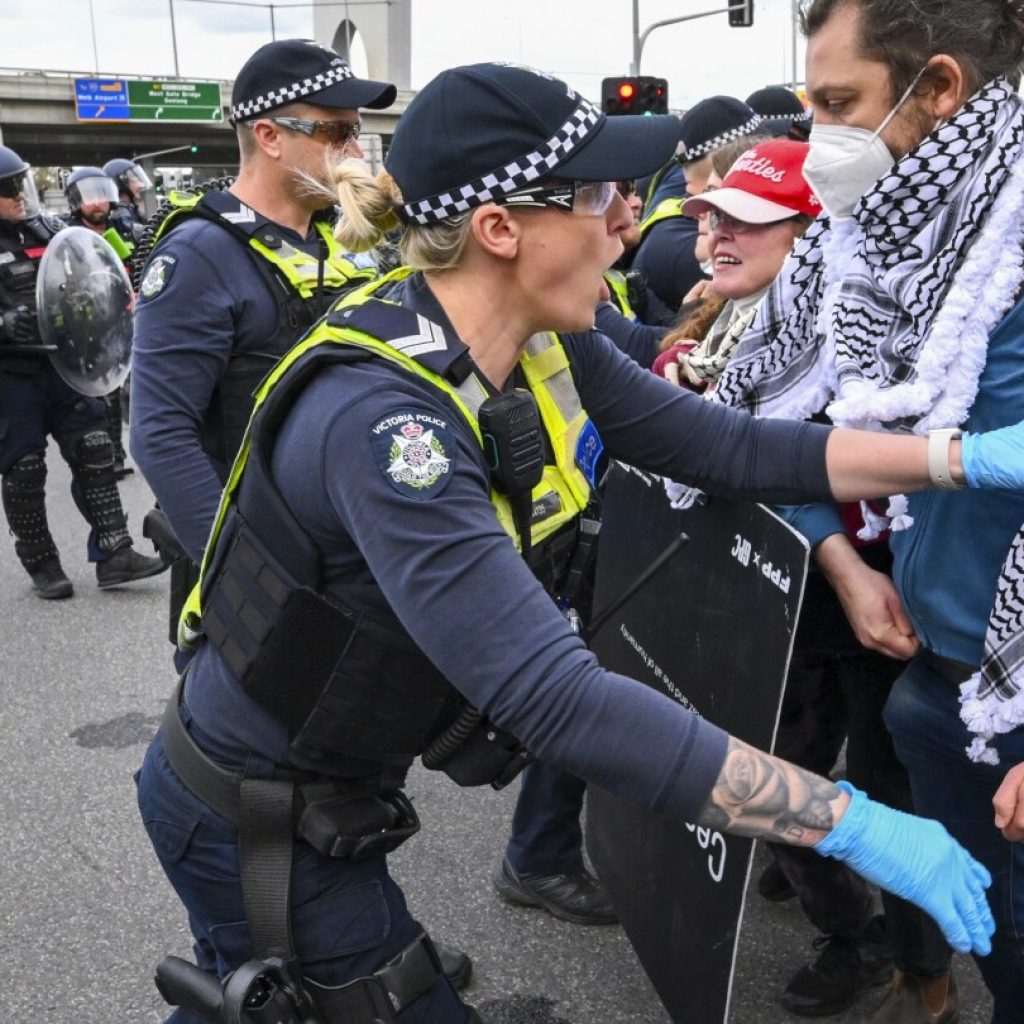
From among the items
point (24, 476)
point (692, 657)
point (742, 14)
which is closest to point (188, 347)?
point (692, 657)

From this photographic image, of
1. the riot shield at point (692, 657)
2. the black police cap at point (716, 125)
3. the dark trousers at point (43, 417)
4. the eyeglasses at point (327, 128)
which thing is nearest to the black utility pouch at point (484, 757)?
the riot shield at point (692, 657)

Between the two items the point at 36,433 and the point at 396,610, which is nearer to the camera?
the point at 396,610

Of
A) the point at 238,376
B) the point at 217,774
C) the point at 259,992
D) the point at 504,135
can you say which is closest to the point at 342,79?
the point at 238,376

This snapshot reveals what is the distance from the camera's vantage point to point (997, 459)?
1.69m

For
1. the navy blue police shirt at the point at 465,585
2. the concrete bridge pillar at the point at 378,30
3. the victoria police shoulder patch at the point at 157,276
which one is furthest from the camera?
the concrete bridge pillar at the point at 378,30

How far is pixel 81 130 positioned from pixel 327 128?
54374 mm

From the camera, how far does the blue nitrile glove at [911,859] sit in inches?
58.3

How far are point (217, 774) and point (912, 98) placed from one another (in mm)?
1438

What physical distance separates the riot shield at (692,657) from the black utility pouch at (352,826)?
454mm

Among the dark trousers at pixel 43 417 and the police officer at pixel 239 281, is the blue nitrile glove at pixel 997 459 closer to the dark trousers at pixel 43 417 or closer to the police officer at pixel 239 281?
the police officer at pixel 239 281

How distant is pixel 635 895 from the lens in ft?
8.50

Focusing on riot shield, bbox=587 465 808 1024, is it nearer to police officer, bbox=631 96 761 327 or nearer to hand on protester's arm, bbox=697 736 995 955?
hand on protester's arm, bbox=697 736 995 955

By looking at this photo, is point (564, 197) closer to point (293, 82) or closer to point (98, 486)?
point (293, 82)

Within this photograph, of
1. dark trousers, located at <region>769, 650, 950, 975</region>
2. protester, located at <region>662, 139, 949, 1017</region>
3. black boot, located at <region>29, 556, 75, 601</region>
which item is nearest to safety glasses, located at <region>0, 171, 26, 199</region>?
black boot, located at <region>29, 556, 75, 601</region>
